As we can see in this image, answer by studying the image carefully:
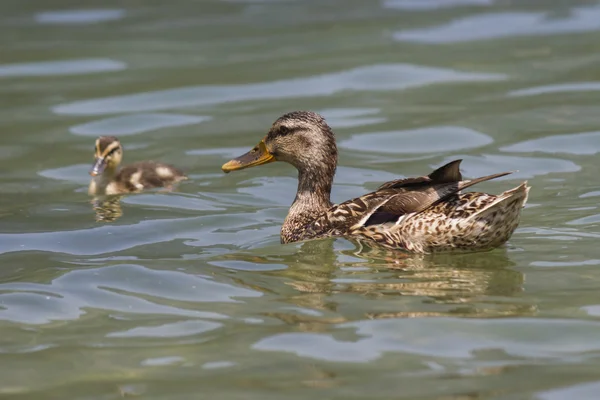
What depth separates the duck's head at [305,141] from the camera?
7891 mm

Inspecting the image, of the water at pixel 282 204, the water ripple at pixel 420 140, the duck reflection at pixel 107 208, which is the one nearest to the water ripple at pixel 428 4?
the water at pixel 282 204

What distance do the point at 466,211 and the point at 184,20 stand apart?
26.2 feet

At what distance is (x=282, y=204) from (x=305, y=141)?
3.78ft

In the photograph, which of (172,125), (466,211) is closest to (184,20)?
(172,125)

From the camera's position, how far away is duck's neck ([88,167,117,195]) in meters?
9.59

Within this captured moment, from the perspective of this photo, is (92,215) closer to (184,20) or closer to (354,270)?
(354,270)

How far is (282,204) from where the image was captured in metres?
8.98

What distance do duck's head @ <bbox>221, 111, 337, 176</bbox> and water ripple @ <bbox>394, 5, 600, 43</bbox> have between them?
5.43m

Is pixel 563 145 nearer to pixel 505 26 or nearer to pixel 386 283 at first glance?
pixel 505 26

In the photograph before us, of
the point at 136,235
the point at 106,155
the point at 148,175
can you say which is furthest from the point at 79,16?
the point at 136,235

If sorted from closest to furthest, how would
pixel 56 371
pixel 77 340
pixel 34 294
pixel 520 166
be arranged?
pixel 56 371
pixel 77 340
pixel 34 294
pixel 520 166

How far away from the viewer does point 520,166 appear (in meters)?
9.66

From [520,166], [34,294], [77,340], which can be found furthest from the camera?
[520,166]

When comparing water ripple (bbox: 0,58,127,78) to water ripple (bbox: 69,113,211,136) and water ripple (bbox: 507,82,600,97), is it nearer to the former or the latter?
water ripple (bbox: 69,113,211,136)
